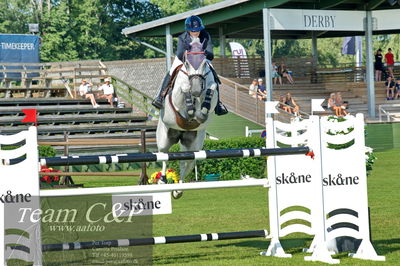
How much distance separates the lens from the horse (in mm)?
8711

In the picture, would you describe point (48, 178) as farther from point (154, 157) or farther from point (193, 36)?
point (154, 157)

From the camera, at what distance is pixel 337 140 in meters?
8.30

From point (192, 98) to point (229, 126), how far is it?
19211mm

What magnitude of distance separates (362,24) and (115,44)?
90.8 ft

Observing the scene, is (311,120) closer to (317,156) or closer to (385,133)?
(317,156)

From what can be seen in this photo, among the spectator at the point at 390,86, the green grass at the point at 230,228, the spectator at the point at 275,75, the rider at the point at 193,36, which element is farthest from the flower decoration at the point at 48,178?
the spectator at the point at 390,86

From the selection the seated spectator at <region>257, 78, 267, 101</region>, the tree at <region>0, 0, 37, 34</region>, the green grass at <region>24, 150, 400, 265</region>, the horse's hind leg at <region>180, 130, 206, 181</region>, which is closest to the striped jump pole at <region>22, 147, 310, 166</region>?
the green grass at <region>24, 150, 400, 265</region>

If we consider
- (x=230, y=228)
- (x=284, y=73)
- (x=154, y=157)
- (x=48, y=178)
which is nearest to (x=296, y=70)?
(x=284, y=73)

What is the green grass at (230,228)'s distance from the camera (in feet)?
26.3

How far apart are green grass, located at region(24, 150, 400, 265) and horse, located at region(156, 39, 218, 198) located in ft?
4.36

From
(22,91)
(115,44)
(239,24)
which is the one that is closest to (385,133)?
(239,24)

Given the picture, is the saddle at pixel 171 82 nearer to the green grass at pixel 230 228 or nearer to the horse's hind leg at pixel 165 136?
the horse's hind leg at pixel 165 136

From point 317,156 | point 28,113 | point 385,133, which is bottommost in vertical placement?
point 385,133

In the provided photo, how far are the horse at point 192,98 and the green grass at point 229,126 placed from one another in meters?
17.8
